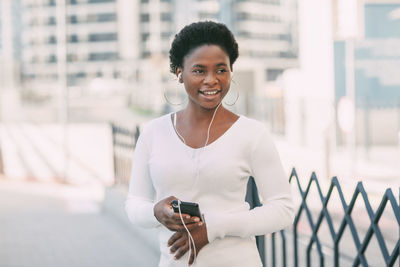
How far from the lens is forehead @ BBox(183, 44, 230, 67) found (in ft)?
6.17

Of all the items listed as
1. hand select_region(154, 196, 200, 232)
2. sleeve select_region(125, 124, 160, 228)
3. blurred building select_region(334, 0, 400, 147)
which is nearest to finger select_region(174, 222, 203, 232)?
hand select_region(154, 196, 200, 232)

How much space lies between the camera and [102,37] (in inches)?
4242

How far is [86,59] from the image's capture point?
10856 centimetres

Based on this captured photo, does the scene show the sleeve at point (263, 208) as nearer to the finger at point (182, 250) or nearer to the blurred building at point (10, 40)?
the finger at point (182, 250)

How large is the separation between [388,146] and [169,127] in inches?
542

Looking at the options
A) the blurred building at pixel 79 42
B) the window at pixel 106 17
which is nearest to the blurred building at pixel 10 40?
the blurred building at pixel 79 42

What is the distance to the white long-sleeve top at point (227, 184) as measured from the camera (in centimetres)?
185

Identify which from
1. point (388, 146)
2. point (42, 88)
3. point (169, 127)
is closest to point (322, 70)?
point (388, 146)

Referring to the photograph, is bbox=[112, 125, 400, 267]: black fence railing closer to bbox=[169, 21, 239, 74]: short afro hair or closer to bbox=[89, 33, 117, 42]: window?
bbox=[169, 21, 239, 74]: short afro hair

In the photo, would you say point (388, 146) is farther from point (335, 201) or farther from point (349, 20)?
point (335, 201)

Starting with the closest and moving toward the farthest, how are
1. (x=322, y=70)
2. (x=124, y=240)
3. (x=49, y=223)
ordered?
(x=124, y=240)
(x=49, y=223)
(x=322, y=70)

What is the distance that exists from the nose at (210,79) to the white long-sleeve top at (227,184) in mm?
144

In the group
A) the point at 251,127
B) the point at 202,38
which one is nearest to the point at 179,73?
the point at 202,38

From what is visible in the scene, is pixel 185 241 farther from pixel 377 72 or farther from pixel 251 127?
pixel 377 72
